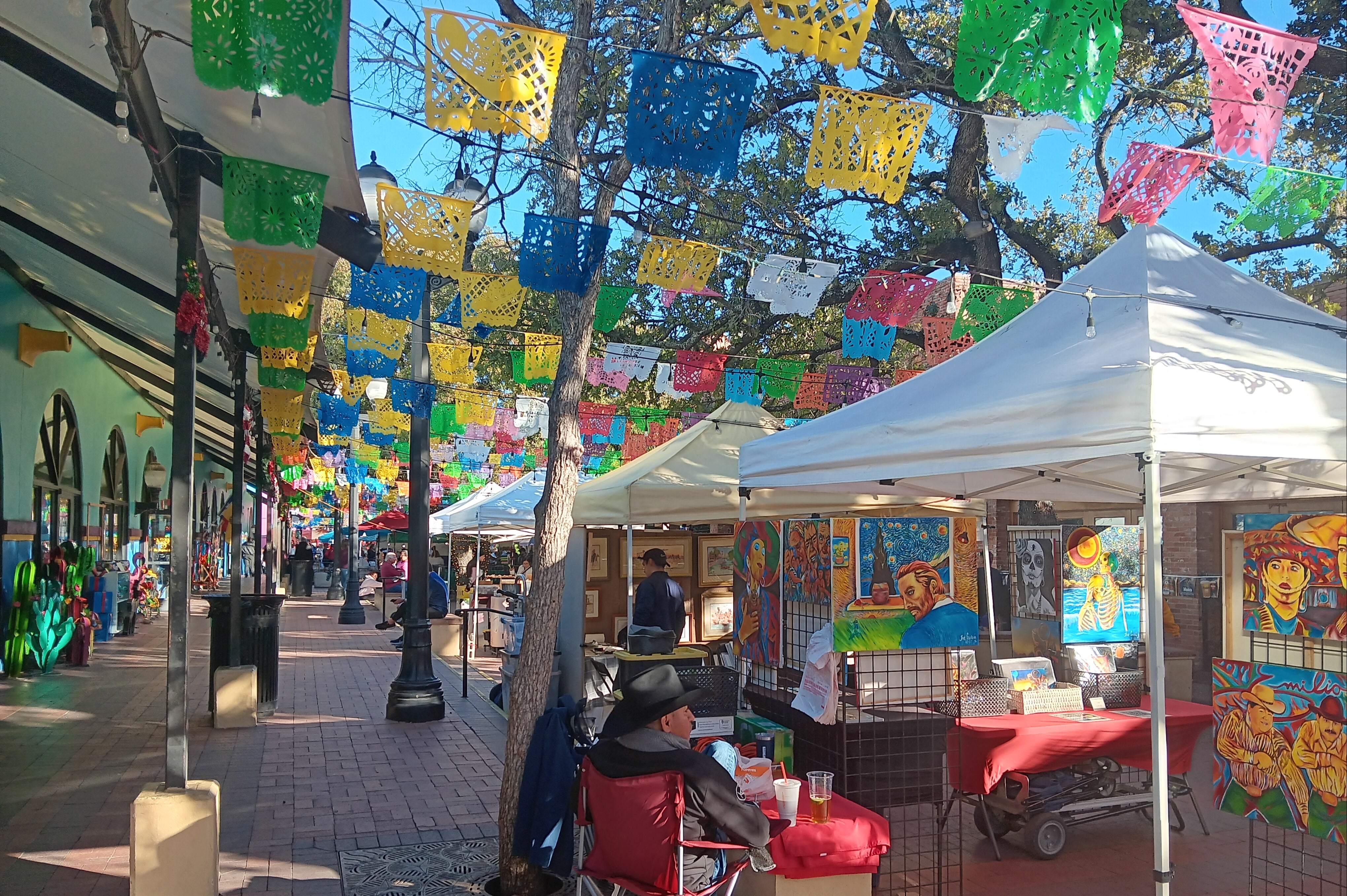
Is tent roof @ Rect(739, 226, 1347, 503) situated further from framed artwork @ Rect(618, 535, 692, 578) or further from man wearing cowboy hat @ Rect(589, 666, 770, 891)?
framed artwork @ Rect(618, 535, 692, 578)

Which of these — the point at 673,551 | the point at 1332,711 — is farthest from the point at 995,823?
the point at 673,551

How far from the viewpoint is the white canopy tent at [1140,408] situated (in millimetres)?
4031

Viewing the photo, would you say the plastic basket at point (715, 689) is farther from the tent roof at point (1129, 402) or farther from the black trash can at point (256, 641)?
the black trash can at point (256, 641)

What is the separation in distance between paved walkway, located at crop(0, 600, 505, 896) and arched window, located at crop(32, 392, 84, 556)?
210 centimetres

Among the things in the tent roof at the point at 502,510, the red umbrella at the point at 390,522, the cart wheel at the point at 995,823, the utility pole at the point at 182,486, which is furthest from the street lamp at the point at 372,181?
the red umbrella at the point at 390,522

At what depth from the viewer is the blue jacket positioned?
5.01 meters

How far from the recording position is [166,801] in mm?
4961

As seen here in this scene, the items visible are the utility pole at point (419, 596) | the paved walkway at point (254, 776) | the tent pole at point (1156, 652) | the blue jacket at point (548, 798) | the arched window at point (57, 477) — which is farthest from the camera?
the arched window at point (57, 477)

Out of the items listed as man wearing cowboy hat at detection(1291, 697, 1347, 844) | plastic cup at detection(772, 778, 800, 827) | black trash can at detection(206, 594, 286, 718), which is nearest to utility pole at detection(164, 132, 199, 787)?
plastic cup at detection(772, 778, 800, 827)

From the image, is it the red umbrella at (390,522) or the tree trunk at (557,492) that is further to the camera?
the red umbrella at (390,522)

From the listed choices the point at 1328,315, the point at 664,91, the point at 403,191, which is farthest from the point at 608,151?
the point at 1328,315

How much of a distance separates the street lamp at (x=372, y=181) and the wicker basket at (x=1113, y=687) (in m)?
6.51

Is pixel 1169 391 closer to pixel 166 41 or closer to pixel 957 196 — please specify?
pixel 166 41

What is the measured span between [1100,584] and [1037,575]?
1.21 feet
